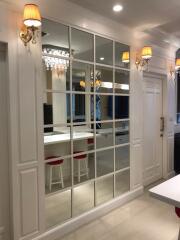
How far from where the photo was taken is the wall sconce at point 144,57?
3.60m

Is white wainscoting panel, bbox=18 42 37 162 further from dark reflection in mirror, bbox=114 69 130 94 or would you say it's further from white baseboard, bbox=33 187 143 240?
dark reflection in mirror, bbox=114 69 130 94

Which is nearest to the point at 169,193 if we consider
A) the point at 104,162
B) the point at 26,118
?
the point at 26,118

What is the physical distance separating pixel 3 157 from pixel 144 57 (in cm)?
260

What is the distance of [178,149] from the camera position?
16.4ft

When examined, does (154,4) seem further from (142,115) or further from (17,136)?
(17,136)

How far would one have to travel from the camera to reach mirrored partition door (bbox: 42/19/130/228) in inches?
106

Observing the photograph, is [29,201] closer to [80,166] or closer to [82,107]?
[80,166]

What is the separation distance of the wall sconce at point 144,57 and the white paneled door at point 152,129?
43 centimetres

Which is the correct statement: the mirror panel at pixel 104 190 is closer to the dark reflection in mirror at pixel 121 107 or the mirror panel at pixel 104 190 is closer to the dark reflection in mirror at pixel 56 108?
the dark reflection in mirror at pixel 121 107

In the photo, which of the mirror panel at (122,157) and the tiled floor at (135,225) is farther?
the mirror panel at (122,157)

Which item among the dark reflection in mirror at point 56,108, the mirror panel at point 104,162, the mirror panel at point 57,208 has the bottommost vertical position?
the mirror panel at point 57,208

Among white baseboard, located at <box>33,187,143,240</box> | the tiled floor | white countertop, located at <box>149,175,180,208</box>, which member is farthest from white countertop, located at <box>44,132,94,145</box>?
white countertop, located at <box>149,175,180,208</box>

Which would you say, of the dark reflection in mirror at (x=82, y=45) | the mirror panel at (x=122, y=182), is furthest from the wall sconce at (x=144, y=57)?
the mirror panel at (x=122, y=182)

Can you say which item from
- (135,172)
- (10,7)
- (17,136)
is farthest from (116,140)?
(10,7)
